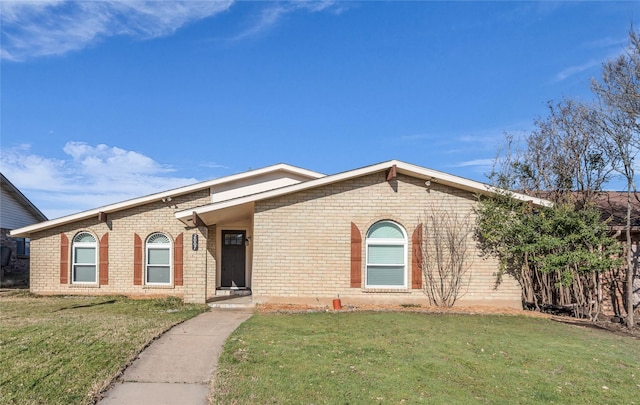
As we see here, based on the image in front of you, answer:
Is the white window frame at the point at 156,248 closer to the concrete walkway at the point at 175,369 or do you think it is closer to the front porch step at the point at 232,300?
the front porch step at the point at 232,300

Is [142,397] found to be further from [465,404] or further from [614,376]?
[614,376]

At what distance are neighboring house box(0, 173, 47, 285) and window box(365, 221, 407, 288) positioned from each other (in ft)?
52.4

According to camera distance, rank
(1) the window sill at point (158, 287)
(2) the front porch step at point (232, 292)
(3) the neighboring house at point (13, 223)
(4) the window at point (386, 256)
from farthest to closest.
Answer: (3) the neighboring house at point (13, 223)
(1) the window sill at point (158, 287)
(2) the front porch step at point (232, 292)
(4) the window at point (386, 256)

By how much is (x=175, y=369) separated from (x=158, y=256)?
10.1 metres

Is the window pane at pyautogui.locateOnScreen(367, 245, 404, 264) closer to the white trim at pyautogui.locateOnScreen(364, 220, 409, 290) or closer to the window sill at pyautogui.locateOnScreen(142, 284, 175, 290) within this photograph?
the white trim at pyautogui.locateOnScreen(364, 220, 409, 290)

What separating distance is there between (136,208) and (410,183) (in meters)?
9.65

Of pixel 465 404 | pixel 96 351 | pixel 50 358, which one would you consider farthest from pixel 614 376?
pixel 50 358

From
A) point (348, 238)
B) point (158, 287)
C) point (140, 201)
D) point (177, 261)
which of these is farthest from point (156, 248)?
point (348, 238)

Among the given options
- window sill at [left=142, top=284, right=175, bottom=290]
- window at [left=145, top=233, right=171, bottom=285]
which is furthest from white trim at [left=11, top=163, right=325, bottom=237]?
window sill at [left=142, top=284, right=175, bottom=290]

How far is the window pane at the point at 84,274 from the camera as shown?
15.5m

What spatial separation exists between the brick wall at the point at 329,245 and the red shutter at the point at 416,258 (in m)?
0.14

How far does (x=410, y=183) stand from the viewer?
40.5ft

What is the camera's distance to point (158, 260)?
1551 cm

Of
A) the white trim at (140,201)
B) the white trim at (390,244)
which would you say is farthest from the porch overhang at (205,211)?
the white trim at (390,244)
